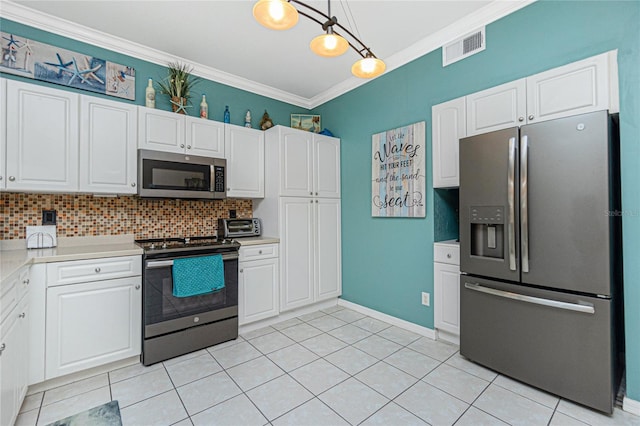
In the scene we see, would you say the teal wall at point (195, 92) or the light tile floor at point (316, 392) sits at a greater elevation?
the teal wall at point (195, 92)

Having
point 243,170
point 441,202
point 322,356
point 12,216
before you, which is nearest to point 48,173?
point 12,216

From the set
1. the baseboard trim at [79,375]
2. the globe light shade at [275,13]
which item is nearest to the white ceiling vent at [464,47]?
the globe light shade at [275,13]

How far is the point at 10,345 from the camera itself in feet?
4.96

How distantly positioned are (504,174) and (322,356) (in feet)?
6.40

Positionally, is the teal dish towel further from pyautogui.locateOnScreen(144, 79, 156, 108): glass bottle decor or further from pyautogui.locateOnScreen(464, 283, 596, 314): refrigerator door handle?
pyautogui.locateOnScreen(464, 283, 596, 314): refrigerator door handle

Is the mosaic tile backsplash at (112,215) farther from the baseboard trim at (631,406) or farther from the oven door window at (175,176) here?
the baseboard trim at (631,406)

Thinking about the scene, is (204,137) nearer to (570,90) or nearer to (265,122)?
(265,122)

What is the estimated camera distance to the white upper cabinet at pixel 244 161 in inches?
122

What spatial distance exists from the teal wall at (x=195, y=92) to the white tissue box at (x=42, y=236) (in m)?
1.18

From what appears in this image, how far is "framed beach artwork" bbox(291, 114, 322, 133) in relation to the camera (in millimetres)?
3893

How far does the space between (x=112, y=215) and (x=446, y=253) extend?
119 inches

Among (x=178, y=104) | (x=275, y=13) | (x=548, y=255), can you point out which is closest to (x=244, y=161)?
(x=178, y=104)

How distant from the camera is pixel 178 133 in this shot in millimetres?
2771

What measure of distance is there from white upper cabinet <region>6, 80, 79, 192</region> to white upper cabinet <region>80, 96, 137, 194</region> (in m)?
0.06
